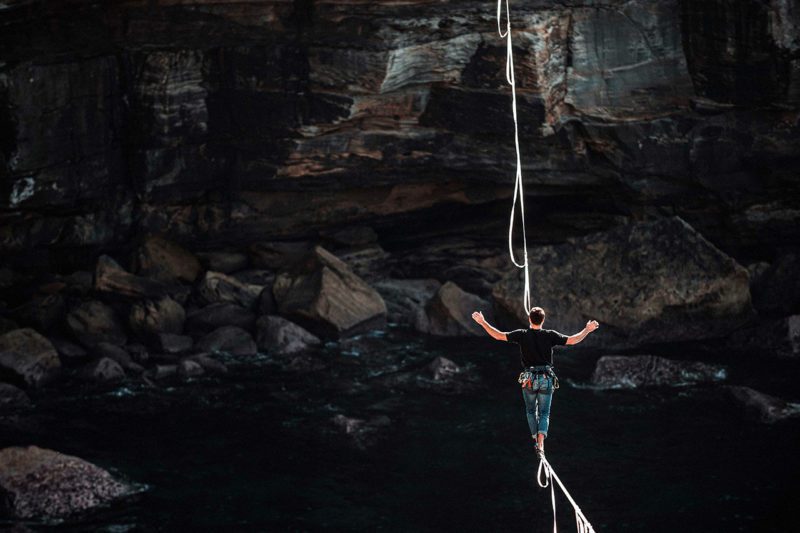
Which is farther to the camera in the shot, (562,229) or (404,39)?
(562,229)

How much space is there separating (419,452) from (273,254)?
10610 mm

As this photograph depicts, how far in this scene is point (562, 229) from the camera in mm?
31359

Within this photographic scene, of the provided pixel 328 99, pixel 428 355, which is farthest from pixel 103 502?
pixel 328 99

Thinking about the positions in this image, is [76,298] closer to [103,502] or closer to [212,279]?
[212,279]

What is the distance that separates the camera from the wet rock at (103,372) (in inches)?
993

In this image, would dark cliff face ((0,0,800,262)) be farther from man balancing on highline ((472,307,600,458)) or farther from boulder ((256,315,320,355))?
man balancing on highline ((472,307,600,458))

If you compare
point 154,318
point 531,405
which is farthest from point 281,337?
point 531,405

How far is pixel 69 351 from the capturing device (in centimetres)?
2641

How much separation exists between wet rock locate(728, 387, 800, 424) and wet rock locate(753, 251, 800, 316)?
5.10 meters

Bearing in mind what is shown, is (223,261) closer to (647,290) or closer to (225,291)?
(225,291)

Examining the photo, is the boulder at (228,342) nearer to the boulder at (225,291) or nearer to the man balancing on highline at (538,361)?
the boulder at (225,291)

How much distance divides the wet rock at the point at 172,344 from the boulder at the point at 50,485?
22.1 ft

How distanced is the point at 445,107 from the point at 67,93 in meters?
8.25

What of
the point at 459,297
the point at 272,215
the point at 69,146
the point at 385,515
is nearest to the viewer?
the point at 385,515
